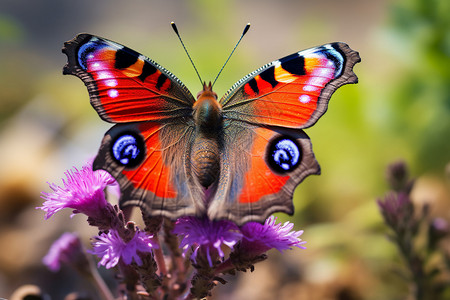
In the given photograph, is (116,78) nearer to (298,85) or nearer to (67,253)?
(298,85)

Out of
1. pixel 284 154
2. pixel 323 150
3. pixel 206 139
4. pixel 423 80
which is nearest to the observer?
pixel 284 154

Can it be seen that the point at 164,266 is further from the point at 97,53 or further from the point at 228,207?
the point at 97,53

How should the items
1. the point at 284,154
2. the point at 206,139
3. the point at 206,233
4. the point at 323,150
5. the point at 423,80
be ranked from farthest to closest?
the point at 323,150 < the point at 423,80 < the point at 206,139 < the point at 284,154 < the point at 206,233

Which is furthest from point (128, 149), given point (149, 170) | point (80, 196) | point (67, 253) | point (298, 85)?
point (67, 253)

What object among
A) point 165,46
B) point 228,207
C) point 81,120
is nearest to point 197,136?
point 228,207

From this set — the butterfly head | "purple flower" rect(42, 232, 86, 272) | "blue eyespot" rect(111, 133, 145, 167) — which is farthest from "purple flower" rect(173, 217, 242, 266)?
"purple flower" rect(42, 232, 86, 272)

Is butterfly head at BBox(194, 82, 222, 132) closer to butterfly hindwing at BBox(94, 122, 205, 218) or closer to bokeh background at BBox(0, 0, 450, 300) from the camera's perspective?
butterfly hindwing at BBox(94, 122, 205, 218)

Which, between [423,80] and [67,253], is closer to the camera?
[67,253]
